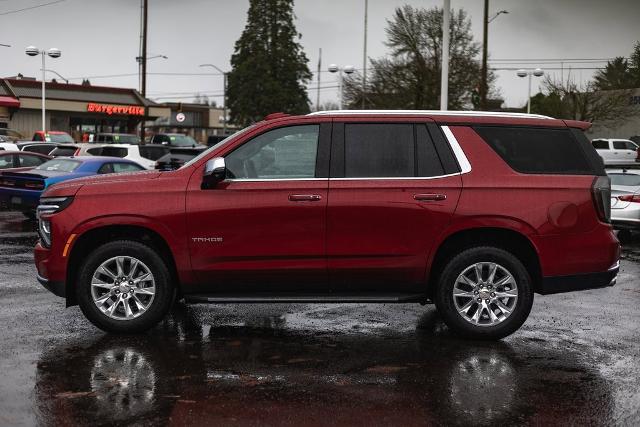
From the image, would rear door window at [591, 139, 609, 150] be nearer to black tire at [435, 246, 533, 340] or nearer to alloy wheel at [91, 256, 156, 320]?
black tire at [435, 246, 533, 340]

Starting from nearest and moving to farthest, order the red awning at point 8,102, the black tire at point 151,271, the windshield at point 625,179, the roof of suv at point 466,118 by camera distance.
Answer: the black tire at point 151,271 → the roof of suv at point 466,118 → the windshield at point 625,179 → the red awning at point 8,102

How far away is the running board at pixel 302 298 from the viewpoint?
718 cm

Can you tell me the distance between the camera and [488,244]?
24.4ft

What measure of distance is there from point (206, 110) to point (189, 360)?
111101 millimetres

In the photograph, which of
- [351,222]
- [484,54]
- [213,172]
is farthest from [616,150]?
[213,172]

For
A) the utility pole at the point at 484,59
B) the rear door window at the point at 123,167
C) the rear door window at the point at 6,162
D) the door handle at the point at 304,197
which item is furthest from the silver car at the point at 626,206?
the utility pole at the point at 484,59

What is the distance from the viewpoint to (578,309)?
895cm

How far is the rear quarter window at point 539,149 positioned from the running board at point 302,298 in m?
1.46

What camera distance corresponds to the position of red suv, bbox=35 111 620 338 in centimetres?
712

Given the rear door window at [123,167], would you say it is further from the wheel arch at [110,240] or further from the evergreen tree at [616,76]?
the evergreen tree at [616,76]

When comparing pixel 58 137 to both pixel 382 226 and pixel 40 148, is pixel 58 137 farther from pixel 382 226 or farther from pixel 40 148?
pixel 382 226

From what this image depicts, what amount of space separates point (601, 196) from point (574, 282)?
78 cm

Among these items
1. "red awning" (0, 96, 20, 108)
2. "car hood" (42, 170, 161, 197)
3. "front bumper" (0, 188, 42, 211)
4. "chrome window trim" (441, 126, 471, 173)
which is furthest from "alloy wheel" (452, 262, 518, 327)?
"red awning" (0, 96, 20, 108)

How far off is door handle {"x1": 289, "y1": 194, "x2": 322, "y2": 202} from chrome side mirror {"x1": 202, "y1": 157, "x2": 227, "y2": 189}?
2.00 feet
